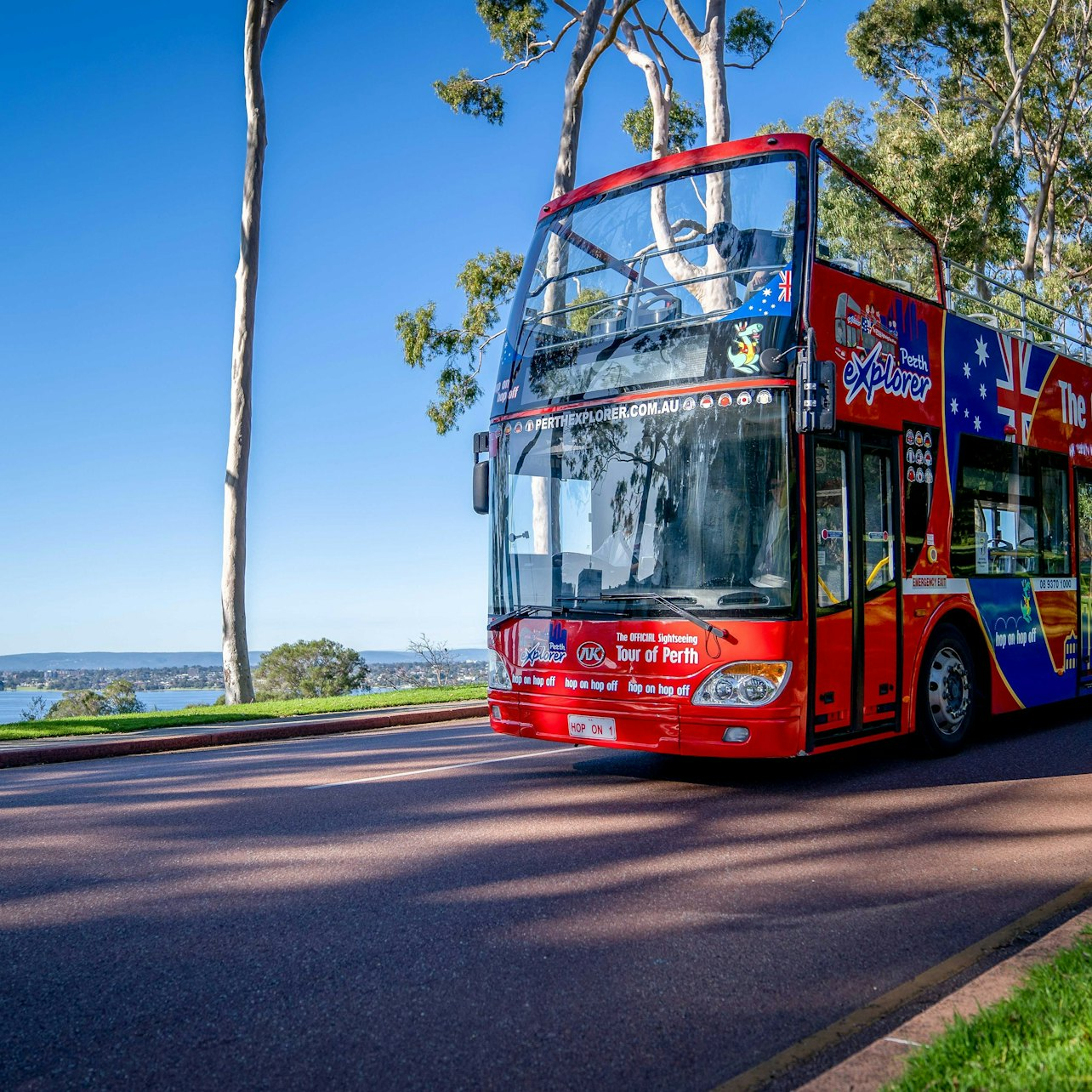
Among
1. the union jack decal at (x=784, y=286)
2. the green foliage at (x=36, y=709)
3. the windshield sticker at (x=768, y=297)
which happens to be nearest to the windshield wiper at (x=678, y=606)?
the windshield sticker at (x=768, y=297)

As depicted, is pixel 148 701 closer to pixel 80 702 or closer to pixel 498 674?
pixel 80 702

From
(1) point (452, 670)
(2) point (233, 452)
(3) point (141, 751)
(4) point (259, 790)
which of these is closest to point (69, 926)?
(4) point (259, 790)

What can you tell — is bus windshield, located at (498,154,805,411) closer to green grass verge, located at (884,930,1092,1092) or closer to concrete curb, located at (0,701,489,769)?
green grass verge, located at (884,930,1092,1092)

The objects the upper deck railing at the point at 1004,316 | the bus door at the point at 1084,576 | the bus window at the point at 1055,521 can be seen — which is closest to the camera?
the upper deck railing at the point at 1004,316

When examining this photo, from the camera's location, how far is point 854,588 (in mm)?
7684

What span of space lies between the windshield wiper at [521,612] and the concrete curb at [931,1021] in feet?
13.9

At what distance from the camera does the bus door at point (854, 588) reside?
7254 mm

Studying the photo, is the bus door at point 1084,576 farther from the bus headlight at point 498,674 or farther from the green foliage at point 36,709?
the green foliage at point 36,709

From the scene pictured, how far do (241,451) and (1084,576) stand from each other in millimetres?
14153

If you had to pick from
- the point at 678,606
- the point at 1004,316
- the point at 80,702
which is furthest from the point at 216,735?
the point at 80,702

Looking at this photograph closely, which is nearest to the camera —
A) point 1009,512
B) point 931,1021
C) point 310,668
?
point 931,1021

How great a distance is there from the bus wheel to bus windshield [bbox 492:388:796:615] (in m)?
2.51

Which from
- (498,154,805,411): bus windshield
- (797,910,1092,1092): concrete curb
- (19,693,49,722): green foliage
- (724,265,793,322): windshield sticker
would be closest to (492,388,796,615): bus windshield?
(498,154,805,411): bus windshield

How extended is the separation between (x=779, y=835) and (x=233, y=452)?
1569 centimetres
